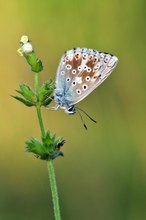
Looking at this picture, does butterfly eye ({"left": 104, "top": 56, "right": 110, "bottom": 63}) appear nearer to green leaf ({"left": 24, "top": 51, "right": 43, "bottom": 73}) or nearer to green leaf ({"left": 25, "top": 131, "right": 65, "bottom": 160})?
green leaf ({"left": 24, "top": 51, "right": 43, "bottom": 73})

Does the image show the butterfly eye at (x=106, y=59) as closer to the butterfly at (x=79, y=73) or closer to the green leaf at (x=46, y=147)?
the butterfly at (x=79, y=73)

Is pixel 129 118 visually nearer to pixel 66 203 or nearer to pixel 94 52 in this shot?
pixel 66 203

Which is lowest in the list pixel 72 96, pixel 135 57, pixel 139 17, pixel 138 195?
pixel 138 195

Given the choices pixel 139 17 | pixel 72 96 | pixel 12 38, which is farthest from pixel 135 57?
pixel 72 96

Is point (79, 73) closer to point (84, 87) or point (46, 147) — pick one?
point (84, 87)

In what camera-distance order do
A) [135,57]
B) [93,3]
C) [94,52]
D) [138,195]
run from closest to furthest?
[94,52], [138,195], [135,57], [93,3]
